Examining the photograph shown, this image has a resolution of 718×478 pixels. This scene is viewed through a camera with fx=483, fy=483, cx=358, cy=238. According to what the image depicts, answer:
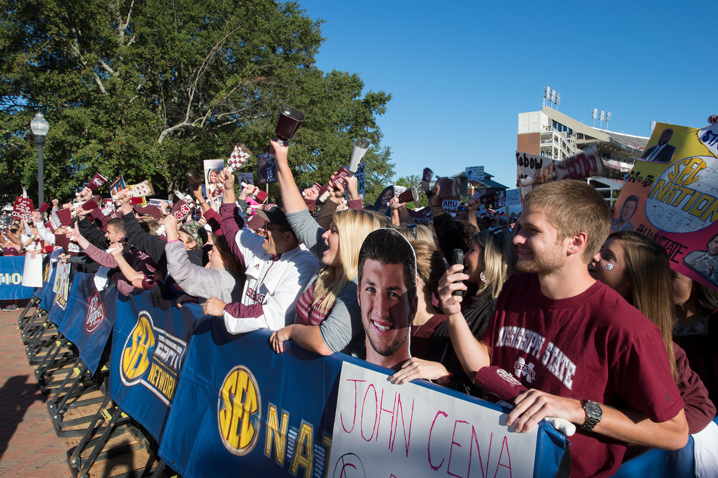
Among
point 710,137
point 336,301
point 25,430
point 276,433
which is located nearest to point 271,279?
point 336,301

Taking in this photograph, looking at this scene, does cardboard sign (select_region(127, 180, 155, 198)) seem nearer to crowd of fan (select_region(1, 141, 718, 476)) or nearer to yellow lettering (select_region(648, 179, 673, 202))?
crowd of fan (select_region(1, 141, 718, 476))

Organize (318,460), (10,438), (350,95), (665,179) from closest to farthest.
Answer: (318,460) < (665,179) < (10,438) < (350,95)

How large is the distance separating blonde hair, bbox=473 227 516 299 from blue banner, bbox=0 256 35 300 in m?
12.6

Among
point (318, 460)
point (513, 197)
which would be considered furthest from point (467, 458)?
point (513, 197)

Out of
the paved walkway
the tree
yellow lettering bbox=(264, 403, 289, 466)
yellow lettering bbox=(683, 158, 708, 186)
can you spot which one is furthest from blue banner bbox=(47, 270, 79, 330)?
the tree

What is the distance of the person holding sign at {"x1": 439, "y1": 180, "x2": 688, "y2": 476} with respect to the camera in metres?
1.59

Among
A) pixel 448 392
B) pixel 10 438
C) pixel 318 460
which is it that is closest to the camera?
pixel 448 392

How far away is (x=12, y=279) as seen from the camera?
1196cm

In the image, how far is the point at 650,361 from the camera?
5.25 ft

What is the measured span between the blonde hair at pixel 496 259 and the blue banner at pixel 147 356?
2.28 m

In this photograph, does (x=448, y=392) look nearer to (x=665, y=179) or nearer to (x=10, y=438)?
(x=665, y=179)

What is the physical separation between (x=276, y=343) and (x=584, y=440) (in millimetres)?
1695

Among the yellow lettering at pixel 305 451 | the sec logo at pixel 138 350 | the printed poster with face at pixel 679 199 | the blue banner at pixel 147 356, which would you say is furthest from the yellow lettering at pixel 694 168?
the sec logo at pixel 138 350

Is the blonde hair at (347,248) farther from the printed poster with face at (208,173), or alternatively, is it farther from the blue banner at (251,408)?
the printed poster with face at (208,173)
